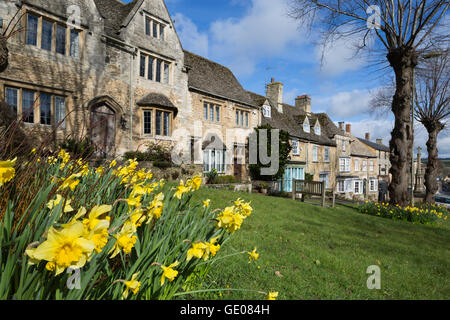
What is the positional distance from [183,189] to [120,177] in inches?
48.9

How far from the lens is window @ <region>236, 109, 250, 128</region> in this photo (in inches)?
888

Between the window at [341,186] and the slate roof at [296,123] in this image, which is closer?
the slate roof at [296,123]

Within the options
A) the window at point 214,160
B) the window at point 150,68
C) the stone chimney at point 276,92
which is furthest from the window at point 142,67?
the stone chimney at point 276,92

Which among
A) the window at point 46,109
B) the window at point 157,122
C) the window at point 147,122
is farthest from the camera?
the window at point 147,122

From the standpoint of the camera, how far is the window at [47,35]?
11.7 metres

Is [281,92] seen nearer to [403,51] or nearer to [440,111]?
[440,111]

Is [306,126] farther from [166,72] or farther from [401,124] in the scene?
[166,72]

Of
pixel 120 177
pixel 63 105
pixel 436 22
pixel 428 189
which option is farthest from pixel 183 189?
pixel 428 189

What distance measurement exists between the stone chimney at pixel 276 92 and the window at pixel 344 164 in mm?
13765

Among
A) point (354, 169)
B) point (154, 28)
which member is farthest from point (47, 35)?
point (354, 169)

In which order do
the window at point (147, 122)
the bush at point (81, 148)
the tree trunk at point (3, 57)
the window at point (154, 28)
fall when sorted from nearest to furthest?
1. the bush at point (81, 148)
2. the tree trunk at point (3, 57)
3. the window at point (147, 122)
4. the window at point (154, 28)

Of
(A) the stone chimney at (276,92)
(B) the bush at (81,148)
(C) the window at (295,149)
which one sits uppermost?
(A) the stone chimney at (276,92)

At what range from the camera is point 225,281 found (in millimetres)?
3199

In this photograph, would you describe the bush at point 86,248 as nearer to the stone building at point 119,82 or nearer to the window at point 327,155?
the stone building at point 119,82
